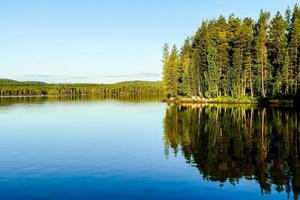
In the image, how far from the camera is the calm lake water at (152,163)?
22.7 m

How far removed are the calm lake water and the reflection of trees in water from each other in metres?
0.07

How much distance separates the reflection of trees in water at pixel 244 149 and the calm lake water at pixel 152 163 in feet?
0.22

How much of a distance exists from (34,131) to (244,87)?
75.4m

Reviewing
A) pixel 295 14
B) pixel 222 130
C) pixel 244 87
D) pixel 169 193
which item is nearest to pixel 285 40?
pixel 295 14

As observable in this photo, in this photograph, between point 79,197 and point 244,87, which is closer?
point 79,197

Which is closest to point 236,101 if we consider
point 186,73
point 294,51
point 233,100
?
point 233,100

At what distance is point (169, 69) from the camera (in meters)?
142

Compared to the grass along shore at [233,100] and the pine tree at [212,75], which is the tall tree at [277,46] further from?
the pine tree at [212,75]

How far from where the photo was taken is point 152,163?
31.0m

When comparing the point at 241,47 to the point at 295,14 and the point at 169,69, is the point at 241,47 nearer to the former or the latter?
the point at 295,14

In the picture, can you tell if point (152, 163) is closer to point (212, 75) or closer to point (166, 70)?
point (212, 75)

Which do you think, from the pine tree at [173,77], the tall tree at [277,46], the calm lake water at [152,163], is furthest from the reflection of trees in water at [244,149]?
the pine tree at [173,77]

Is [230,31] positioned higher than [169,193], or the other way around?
[230,31]

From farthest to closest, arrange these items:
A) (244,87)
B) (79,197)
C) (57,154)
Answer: (244,87), (57,154), (79,197)
